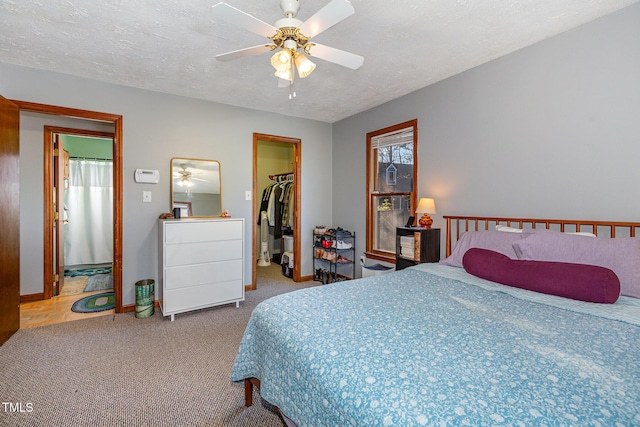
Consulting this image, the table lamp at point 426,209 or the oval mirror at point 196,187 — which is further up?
the oval mirror at point 196,187

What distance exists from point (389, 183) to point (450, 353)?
3.07 metres

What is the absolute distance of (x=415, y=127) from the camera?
11.2ft

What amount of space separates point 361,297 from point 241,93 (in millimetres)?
2851

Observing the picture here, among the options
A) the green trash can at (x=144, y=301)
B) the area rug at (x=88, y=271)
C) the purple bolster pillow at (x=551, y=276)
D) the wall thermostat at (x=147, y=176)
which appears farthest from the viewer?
the area rug at (x=88, y=271)

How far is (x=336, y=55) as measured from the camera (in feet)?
6.19

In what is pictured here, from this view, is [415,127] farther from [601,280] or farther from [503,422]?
[503,422]

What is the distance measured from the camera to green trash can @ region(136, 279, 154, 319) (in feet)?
10.2

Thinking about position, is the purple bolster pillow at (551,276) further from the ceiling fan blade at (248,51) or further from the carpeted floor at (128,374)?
the ceiling fan blade at (248,51)

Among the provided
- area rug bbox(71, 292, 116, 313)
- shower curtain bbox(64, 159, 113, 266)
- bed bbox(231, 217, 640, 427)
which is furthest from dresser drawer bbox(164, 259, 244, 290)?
shower curtain bbox(64, 159, 113, 266)

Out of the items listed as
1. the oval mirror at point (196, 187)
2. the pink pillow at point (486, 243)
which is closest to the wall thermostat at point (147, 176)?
the oval mirror at point (196, 187)

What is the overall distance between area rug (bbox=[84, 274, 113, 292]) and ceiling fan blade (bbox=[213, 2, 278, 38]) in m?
4.14

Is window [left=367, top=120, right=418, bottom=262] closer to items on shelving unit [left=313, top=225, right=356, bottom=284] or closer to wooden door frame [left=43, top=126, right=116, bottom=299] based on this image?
items on shelving unit [left=313, top=225, right=356, bottom=284]

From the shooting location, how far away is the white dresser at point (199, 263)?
119 inches

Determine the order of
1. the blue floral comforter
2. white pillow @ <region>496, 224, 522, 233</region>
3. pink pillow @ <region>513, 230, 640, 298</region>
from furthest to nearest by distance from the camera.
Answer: white pillow @ <region>496, 224, 522, 233</region> → pink pillow @ <region>513, 230, 640, 298</region> → the blue floral comforter
